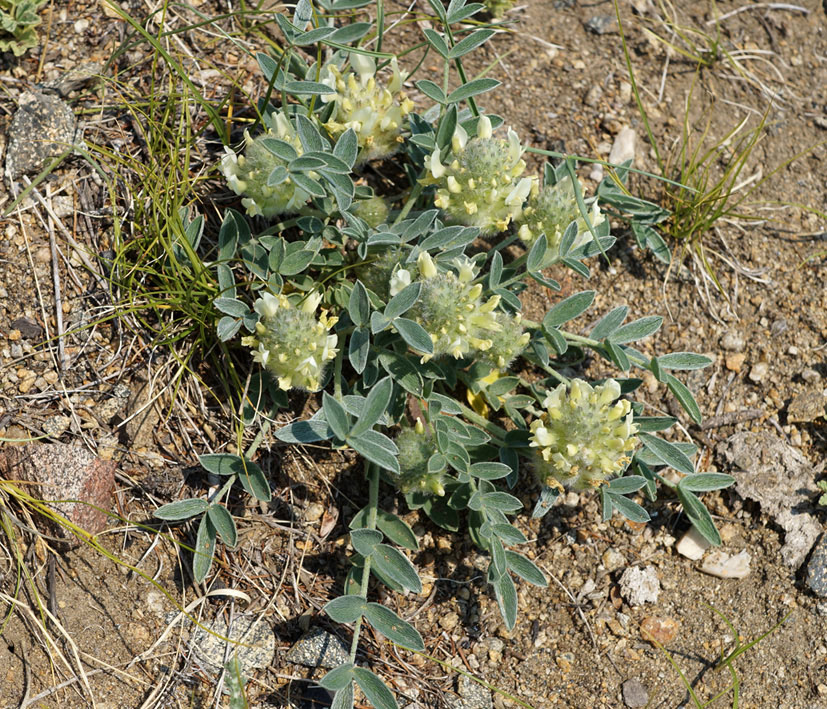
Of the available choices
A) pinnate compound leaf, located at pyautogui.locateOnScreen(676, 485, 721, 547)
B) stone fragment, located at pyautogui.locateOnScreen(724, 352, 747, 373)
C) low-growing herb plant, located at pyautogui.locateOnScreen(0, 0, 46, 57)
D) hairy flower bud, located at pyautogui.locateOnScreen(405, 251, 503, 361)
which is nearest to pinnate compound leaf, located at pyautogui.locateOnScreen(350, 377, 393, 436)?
hairy flower bud, located at pyautogui.locateOnScreen(405, 251, 503, 361)

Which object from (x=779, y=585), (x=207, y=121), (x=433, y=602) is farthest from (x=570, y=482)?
(x=207, y=121)

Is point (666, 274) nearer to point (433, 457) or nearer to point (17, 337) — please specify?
point (433, 457)

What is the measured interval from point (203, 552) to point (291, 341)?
2.92ft

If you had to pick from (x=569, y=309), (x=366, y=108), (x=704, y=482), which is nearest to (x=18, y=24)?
(x=366, y=108)

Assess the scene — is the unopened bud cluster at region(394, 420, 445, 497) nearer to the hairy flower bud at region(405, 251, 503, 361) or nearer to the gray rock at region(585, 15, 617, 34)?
the hairy flower bud at region(405, 251, 503, 361)

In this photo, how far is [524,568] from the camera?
3.10 meters

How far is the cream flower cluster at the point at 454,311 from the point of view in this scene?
2.95 metres

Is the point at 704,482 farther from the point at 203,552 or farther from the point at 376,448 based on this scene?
the point at 203,552

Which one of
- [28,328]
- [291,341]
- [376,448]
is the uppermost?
[291,341]

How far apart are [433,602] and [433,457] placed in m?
0.76

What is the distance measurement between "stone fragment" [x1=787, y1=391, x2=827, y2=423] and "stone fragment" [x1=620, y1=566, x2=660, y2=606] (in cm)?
102

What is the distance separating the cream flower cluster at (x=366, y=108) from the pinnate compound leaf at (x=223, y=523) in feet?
5.15

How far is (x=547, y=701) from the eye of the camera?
→ 326 cm

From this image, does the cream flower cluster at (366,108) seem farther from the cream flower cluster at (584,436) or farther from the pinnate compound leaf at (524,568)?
the pinnate compound leaf at (524,568)
